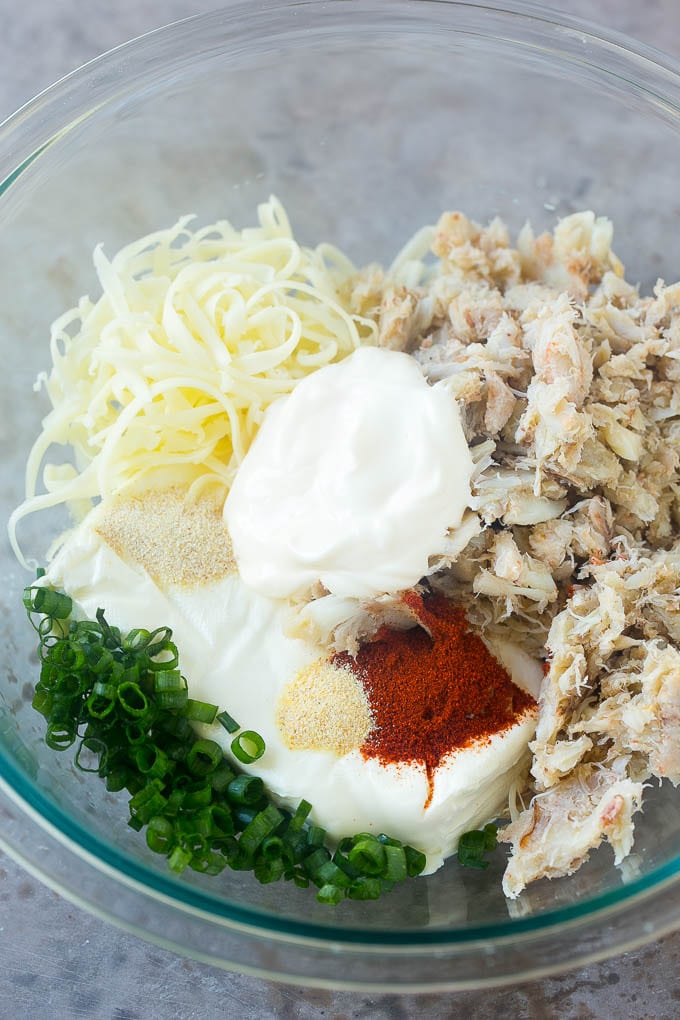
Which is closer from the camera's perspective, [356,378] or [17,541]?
[356,378]

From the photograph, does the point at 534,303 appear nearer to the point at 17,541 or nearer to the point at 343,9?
the point at 343,9

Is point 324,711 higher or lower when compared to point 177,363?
lower

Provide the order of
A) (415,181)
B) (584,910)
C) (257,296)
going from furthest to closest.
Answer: (415,181)
(257,296)
(584,910)

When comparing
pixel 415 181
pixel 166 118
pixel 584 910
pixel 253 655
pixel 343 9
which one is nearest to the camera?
pixel 584 910

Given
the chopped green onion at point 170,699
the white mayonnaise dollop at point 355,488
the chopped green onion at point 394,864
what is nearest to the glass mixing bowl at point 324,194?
the chopped green onion at point 394,864

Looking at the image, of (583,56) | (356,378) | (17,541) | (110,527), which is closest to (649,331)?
(356,378)

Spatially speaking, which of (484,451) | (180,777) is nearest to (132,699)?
(180,777)

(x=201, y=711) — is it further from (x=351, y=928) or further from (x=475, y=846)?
(x=475, y=846)
